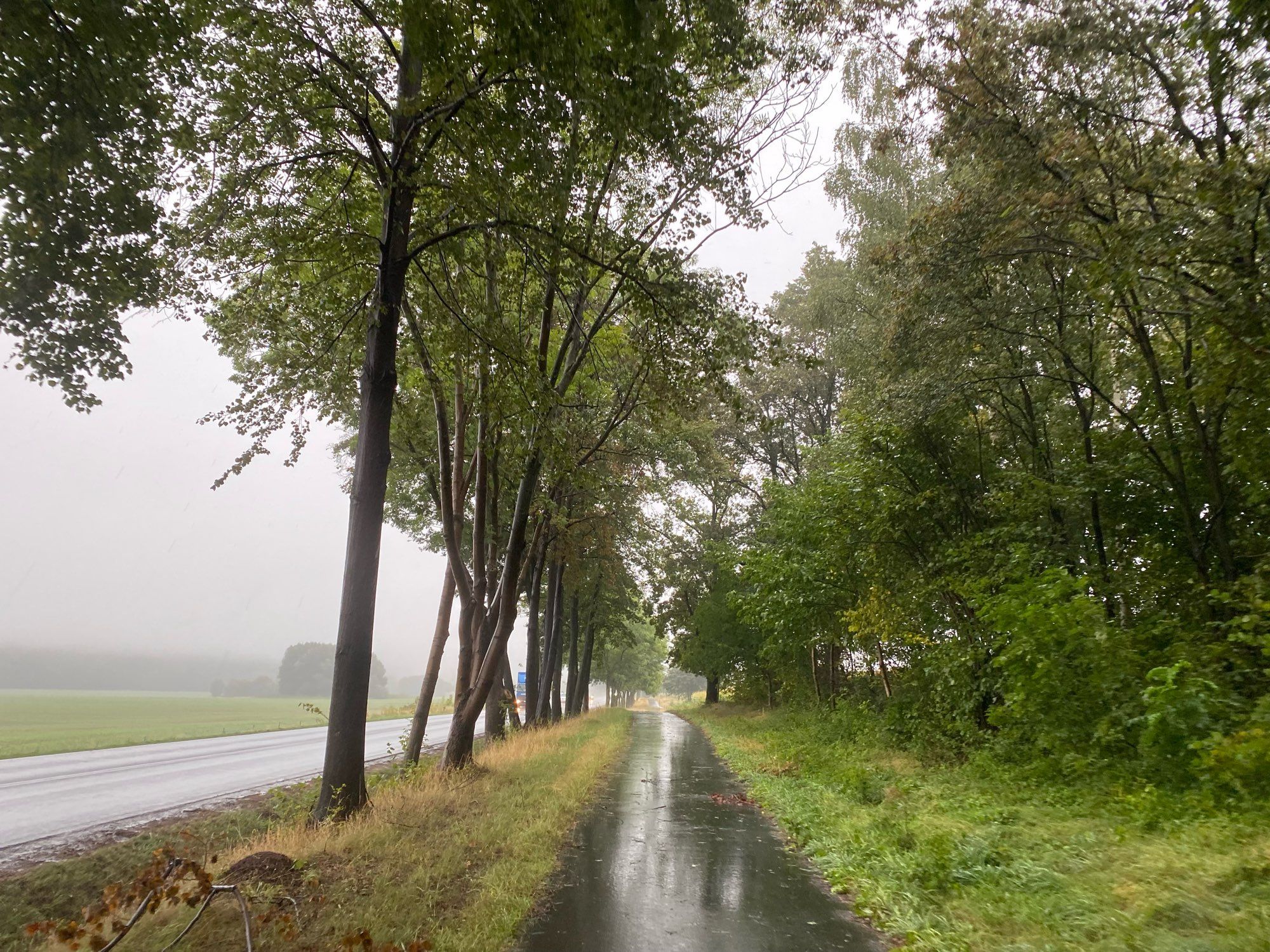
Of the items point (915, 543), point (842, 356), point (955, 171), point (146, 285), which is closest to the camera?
point (146, 285)

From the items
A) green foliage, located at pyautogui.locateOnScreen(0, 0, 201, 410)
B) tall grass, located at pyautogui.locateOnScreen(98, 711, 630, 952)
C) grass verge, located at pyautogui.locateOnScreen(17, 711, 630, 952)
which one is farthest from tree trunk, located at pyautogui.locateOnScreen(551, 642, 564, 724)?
green foliage, located at pyautogui.locateOnScreen(0, 0, 201, 410)

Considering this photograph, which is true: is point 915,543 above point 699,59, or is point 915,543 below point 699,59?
below

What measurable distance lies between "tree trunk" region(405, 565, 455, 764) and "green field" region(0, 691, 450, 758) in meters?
2.04

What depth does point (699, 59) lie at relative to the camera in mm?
6086

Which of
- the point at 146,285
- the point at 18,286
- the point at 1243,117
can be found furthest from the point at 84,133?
the point at 1243,117

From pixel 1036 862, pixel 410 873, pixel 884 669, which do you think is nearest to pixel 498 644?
pixel 410 873

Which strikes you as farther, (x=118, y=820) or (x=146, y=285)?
(x=118, y=820)

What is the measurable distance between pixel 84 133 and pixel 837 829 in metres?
9.82

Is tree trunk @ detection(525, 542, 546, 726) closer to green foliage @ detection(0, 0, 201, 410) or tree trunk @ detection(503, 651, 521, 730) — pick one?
tree trunk @ detection(503, 651, 521, 730)

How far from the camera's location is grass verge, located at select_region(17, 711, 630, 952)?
4.16m

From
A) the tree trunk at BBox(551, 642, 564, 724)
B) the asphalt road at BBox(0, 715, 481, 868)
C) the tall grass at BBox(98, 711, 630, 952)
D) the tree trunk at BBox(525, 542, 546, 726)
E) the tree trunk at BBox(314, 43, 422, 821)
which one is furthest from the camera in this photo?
the tree trunk at BBox(551, 642, 564, 724)

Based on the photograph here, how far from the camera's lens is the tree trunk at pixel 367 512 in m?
7.29

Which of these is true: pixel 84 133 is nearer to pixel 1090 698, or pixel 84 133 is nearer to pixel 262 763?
pixel 1090 698

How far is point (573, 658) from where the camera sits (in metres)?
31.0
